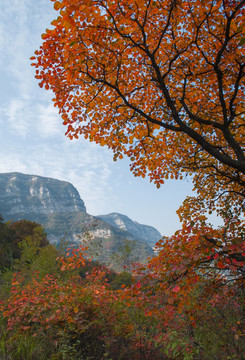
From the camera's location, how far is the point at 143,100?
4.84 meters

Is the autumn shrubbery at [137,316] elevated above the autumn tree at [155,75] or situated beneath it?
situated beneath

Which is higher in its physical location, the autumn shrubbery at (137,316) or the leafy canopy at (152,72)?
the leafy canopy at (152,72)

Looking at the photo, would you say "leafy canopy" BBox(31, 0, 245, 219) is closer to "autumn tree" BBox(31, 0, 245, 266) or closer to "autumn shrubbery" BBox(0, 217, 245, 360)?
"autumn tree" BBox(31, 0, 245, 266)

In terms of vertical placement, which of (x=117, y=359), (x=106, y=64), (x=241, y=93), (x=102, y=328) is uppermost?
(x=241, y=93)

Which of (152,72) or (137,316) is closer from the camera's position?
(152,72)

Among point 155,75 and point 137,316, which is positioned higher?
point 155,75

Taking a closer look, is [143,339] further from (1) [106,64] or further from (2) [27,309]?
Answer: (1) [106,64]

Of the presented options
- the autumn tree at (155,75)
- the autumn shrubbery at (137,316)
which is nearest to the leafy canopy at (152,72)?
the autumn tree at (155,75)

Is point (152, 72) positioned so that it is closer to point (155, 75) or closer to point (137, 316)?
point (155, 75)

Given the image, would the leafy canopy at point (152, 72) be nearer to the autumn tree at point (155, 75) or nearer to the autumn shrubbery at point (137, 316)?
the autumn tree at point (155, 75)

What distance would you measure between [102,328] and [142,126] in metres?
4.47

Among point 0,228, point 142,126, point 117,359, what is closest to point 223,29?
point 142,126

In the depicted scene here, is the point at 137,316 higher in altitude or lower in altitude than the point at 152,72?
lower

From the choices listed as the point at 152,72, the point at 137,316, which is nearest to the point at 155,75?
the point at 152,72
